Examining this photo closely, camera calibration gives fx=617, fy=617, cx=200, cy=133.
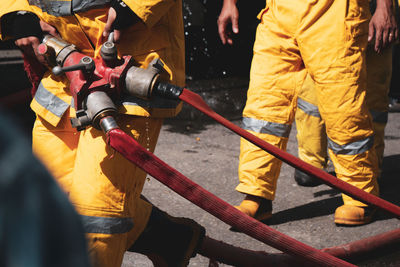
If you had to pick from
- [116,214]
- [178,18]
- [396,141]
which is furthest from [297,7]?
[396,141]

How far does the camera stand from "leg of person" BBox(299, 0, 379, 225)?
3.23m

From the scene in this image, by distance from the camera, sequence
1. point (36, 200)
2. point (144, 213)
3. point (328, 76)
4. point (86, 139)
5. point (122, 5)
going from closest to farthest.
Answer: point (36, 200), point (122, 5), point (86, 139), point (144, 213), point (328, 76)

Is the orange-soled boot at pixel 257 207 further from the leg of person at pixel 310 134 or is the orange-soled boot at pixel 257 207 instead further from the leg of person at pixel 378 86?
the leg of person at pixel 378 86

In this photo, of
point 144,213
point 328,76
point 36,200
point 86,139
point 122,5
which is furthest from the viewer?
point 328,76

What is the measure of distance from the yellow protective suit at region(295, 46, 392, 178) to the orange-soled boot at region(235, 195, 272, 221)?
2.53 feet

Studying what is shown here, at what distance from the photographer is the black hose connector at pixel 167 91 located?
211 centimetres

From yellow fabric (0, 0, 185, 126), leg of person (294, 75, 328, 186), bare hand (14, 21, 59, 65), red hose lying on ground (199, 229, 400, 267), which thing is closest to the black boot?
leg of person (294, 75, 328, 186)

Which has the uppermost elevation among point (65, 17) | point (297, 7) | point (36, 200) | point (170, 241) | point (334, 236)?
point (36, 200)

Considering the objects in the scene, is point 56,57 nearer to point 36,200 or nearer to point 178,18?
point 178,18

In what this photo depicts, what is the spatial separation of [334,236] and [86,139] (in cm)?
175

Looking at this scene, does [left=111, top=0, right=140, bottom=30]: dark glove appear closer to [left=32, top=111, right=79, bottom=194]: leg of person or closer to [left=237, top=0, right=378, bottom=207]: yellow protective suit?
[left=32, top=111, right=79, bottom=194]: leg of person

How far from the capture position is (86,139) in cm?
220

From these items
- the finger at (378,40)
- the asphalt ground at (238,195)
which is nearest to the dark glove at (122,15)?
the asphalt ground at (238,195)

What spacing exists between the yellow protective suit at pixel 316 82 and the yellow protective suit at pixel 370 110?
0.65 meters
